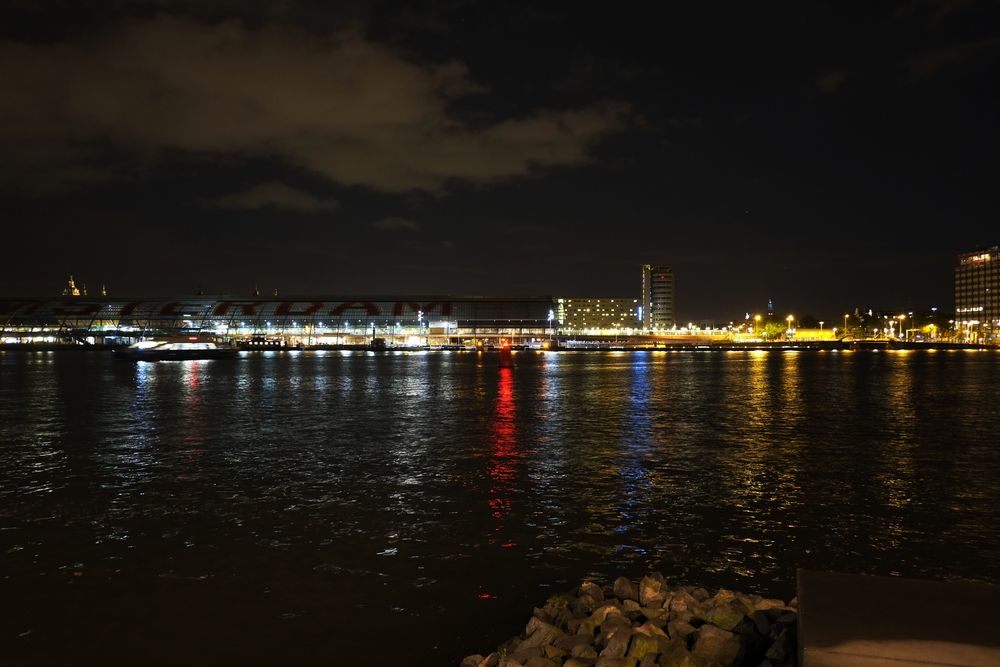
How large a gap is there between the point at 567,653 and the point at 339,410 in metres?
23.0

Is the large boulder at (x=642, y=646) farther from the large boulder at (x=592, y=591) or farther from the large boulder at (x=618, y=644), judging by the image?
the large boulder at (x=592, y=591)

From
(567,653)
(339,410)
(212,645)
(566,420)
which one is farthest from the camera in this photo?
(339,410)

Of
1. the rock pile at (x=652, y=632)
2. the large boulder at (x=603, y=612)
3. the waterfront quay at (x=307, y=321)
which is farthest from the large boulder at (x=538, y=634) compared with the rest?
the waterfront quay at (x=307, y=321)

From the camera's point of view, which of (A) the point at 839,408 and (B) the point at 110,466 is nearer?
(B) the point at 110,466

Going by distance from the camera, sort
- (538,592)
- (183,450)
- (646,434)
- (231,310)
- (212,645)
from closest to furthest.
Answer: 1. (212,645)
2. (538,592)
3. (183,450)
4. (646,434)
5. (231,310)

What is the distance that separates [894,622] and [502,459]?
12418mm

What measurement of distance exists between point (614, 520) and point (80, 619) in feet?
23.8

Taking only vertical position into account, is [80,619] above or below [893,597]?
below

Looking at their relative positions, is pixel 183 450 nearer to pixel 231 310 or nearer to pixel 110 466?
pixel 110 466

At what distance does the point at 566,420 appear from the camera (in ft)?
81.9

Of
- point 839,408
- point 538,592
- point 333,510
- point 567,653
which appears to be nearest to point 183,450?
point 333,510

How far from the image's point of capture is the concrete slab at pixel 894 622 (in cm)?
462

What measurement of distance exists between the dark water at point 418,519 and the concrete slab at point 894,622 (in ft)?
8.71

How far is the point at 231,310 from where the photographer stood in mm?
164500
